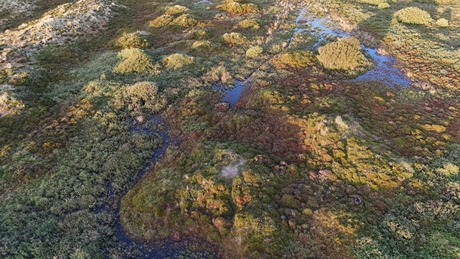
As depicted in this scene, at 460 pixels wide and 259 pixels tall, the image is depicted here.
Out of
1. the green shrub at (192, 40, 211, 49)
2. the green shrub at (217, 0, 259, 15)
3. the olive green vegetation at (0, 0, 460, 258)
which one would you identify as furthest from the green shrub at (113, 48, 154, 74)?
the green shrub at (217, 0, 259, 15)

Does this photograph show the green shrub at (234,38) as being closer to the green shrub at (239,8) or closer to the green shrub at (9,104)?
the green shrub at (239,8)

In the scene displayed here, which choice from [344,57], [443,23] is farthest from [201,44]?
[443,23]

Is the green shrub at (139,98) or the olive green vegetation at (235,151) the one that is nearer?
the olive green vegetation at (235,151)

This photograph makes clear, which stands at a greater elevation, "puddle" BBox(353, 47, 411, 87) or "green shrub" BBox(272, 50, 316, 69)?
"green shrub" BBox(272, 50, 316, 69)

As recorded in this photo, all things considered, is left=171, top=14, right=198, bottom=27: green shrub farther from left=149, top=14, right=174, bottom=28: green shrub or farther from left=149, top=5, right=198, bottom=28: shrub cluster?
left=149, top=14, right=174, bottom=28: green shrub

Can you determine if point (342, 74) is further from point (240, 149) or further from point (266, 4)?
Answer: point (266, 4)

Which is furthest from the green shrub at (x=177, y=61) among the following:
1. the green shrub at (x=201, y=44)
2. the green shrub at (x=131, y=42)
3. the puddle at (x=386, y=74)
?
the puddle at (x=386, y=74)

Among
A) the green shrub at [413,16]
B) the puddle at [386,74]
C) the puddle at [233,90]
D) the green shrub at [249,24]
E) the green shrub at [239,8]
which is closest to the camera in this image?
the puddle at [233,90]
